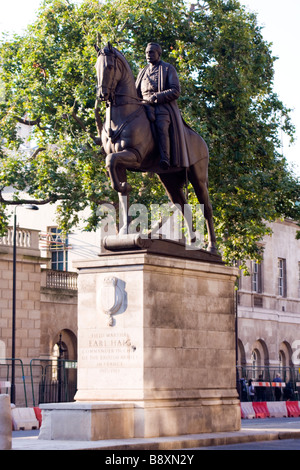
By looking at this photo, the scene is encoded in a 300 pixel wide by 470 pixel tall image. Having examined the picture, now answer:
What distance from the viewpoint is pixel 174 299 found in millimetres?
17562

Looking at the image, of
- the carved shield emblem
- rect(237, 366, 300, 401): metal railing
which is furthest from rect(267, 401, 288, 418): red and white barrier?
the carved shield emblem

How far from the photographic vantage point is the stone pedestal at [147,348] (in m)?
16.5

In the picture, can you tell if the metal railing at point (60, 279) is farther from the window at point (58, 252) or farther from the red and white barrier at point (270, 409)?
the red and white barrier at point (270, 409)

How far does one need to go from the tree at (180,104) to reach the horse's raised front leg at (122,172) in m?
17.0

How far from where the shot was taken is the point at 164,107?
60.3ft

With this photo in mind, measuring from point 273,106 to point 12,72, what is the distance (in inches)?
384

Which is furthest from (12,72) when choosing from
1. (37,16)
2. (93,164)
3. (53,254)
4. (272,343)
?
(272,343)

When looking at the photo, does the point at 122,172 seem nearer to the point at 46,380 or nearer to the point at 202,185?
the point at 202,185

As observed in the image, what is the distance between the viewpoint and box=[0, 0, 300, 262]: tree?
117 ft

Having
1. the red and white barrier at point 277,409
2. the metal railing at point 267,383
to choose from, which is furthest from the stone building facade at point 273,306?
the red and white barrier at point 277,409

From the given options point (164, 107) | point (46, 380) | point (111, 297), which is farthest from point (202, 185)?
point (46, 380)

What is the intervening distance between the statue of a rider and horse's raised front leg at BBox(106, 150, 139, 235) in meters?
0.71

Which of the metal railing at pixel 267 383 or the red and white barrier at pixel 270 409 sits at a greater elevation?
the metal railing at pixel 267 383

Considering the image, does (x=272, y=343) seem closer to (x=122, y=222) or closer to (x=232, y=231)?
(x=232, y=231)
